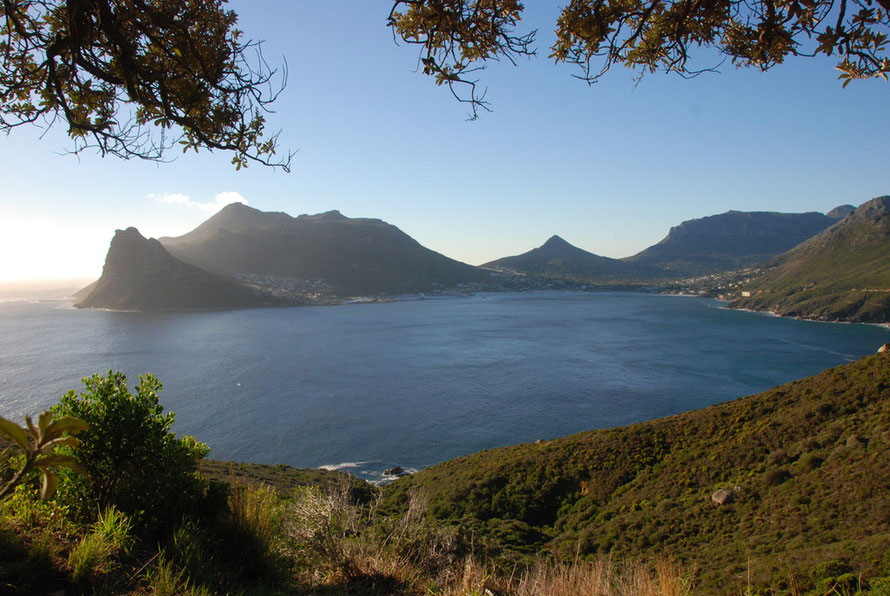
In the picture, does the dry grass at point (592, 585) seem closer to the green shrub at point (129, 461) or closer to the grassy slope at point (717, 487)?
the green shrub at point (129, 461)

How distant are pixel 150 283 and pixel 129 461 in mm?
161186

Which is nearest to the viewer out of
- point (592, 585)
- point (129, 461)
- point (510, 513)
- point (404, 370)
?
point (592, 585)

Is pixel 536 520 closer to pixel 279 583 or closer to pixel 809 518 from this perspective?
pixel 809 518

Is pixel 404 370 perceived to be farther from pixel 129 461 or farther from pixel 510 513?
pixel 129 461

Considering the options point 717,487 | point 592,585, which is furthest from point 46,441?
point 717,487

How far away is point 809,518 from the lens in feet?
46.5

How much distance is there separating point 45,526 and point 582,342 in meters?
89.9

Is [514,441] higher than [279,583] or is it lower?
lower

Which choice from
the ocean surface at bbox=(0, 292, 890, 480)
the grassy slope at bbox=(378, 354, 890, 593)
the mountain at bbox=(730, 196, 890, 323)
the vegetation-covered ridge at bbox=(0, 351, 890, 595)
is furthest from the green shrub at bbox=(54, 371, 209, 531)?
the mountain at bbox=(730, 196, 890, 323)

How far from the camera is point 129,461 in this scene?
5.00 m

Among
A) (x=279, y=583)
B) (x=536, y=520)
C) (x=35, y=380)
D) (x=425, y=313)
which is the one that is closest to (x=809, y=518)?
(x=536, y=520)

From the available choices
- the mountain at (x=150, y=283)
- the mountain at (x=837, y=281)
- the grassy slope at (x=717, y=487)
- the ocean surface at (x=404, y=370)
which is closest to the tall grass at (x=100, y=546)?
the grassy slope at (x=717, y=487)

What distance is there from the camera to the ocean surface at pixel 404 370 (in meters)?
42.1

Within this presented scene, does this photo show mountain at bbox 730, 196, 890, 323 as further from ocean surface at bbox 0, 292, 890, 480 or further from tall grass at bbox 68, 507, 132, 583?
tall grass at bbox 68, 507, 132, 583
